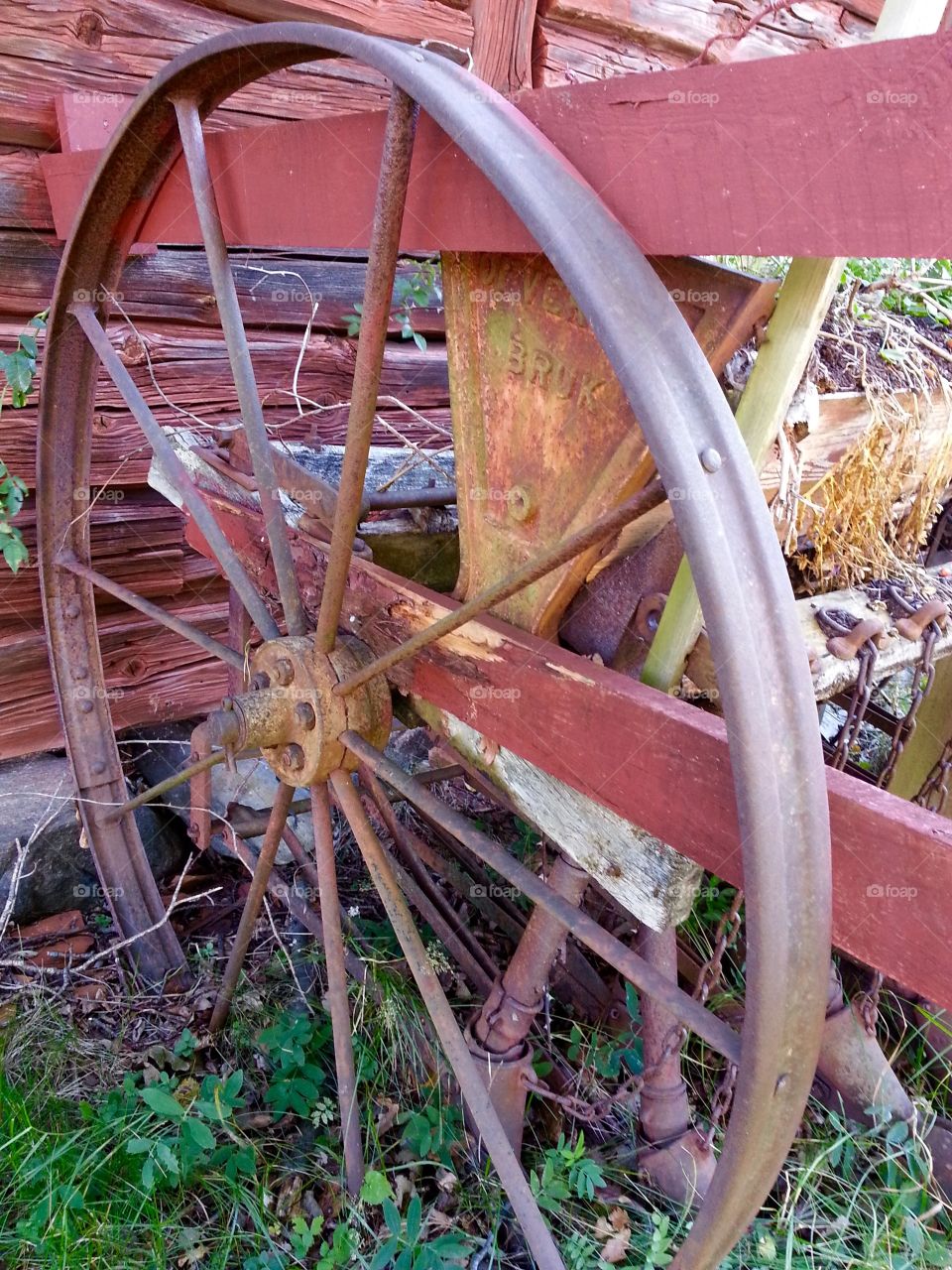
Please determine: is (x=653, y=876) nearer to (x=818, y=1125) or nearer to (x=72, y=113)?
(x=818, y=1125)

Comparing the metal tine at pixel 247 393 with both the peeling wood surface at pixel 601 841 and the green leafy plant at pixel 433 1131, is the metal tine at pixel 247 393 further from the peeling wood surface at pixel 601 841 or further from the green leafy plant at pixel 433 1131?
the green leafy plant at pixel 433 1131

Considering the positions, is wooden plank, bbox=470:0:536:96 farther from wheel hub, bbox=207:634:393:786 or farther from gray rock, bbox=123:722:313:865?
gray rock, bbox=123:722:313:865

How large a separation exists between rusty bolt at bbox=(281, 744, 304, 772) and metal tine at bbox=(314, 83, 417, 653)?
0.25 metres

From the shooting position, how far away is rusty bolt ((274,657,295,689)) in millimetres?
1751

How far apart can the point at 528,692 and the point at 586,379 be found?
0.46 metres

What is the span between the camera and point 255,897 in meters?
2.09

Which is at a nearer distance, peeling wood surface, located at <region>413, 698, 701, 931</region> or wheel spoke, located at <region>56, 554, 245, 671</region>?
peeling wood surface, located at <region>413, 698, 701, 931</region>

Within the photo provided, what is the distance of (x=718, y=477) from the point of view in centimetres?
92

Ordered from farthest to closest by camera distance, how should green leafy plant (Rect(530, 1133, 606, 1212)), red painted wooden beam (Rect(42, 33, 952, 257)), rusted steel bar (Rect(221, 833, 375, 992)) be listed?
rusted steel bar (Rect(221, 833, 375, 992)), green leafy plant (Rect(530, 1133, 606, 1212)), red painted wooden beam (Rect(42, 33, 952, 257))

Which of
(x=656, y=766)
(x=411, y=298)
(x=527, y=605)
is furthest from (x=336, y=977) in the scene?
(x=411, y=298)

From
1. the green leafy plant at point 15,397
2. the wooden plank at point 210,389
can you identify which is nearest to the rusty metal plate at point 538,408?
the wooden plank at point 210,389

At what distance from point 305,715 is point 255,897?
1.93ft

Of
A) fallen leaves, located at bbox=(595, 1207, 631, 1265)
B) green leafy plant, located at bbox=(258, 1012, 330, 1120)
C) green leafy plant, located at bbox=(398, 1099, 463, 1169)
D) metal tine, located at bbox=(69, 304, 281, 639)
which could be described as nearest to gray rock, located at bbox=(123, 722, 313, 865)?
green leafy plant, located at bbox=(258, 1012, 330, 1120)

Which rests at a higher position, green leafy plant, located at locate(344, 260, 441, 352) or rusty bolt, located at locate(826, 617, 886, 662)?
green leafy plant, located at locate(344, 260, 441, 352)
